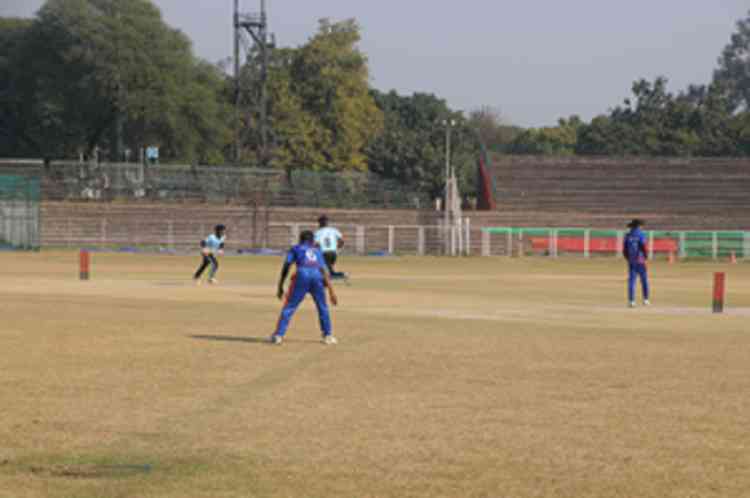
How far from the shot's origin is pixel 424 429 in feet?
35.3

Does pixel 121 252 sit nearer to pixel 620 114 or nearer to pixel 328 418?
pixel 328 418

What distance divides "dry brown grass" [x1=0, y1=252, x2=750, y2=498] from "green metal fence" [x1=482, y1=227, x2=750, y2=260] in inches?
1695

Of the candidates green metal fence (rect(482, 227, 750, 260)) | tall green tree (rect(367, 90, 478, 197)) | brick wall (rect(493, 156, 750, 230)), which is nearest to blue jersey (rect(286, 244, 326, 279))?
green metal fence (rect(482, 227, 750, 260))

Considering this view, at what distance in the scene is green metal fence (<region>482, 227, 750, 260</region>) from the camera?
226ft

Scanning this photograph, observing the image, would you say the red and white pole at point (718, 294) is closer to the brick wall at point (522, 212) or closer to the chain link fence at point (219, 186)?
the brick wall at point (522, 212)

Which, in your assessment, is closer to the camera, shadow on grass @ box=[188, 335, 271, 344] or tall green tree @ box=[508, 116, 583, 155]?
shadow on grass @ box=[188, 335, 271, 344]

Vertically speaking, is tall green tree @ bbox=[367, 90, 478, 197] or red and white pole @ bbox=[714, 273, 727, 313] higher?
tall green tree @ bbox=[367, 90, 478, 197]

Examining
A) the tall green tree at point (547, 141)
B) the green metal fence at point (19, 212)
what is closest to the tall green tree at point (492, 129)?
the tall green tree at point (547, 141)

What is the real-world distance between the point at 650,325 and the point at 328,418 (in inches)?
522

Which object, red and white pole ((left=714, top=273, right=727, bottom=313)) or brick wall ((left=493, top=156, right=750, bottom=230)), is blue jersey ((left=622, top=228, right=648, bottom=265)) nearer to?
red and white pole ((left=714, top=273, right=727, bottom=313))

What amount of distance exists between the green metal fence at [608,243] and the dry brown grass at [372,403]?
1695 inches

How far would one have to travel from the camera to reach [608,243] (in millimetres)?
69125

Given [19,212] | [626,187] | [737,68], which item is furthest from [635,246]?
[737,68]

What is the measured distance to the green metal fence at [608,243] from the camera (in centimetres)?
6900
